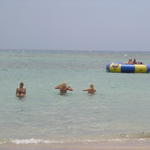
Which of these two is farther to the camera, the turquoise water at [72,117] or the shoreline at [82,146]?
the turquoise water at [72,117]

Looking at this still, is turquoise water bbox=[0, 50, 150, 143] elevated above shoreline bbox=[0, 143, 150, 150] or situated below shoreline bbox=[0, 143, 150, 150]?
above

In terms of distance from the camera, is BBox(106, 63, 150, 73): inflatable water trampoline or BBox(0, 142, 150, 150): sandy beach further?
BBox(106, 63, 150, 73): inflatable water trampoline

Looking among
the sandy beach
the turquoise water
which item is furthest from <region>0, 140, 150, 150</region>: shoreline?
A: the turquoise water

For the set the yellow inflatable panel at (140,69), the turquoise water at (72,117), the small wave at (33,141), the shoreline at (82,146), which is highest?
the yellow inflatable panel at (140,69)

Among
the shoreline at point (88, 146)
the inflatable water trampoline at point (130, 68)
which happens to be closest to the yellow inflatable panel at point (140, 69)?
the inflatable water trampoline at point (130, 68)

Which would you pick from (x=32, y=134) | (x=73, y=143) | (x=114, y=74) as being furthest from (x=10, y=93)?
(x=114, y=74)

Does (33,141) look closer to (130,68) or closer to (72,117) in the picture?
(72,117)

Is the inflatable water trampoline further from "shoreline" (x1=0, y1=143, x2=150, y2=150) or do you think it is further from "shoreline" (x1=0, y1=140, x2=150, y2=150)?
"shoreline" (x1=0, y1=143, x2=150, y2=150)

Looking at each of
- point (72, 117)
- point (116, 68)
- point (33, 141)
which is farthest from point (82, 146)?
point (116, 68)

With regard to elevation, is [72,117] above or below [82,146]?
above

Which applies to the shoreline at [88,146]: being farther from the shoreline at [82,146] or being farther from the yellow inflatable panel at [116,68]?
the yellow inflatable panel at [116,68]

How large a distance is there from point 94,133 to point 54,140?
1093mm

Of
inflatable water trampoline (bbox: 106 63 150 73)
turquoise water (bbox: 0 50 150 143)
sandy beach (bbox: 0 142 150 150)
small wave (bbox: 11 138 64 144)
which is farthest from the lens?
inflatable water trampoline (bbox: 106 63 150 73)

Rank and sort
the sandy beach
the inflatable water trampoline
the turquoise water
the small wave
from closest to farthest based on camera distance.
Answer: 1. the sandy beach
2. the small wave
3. the turquoise water
4. the inflatable water trampoline
